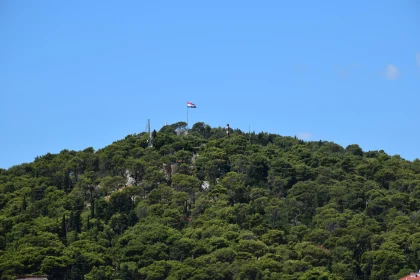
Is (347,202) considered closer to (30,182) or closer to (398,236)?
(398,236)

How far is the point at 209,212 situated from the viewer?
88562 millimetres

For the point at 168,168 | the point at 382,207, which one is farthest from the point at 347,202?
the point at 168,168

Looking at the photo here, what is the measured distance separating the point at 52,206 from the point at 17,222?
17.5 ft

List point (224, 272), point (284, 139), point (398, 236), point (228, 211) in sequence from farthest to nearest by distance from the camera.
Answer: point (284, 139)
point (228, 211)
point (398, 236)
point (224, 272)

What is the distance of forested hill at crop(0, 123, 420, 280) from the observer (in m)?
77.8

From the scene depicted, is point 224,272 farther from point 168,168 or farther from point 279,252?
point 168,168

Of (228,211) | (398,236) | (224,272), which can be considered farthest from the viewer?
(228,211)

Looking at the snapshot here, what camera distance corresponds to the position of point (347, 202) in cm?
9256

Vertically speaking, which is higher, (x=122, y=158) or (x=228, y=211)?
(x=122, y=158)

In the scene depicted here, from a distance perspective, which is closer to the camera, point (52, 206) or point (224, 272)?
point (224, 272)

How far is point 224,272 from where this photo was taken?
250ft

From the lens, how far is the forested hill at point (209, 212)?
255 ft

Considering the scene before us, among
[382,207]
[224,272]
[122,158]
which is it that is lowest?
[224,272]

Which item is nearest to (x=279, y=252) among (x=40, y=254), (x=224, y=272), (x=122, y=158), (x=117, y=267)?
(x=224, y=272)
